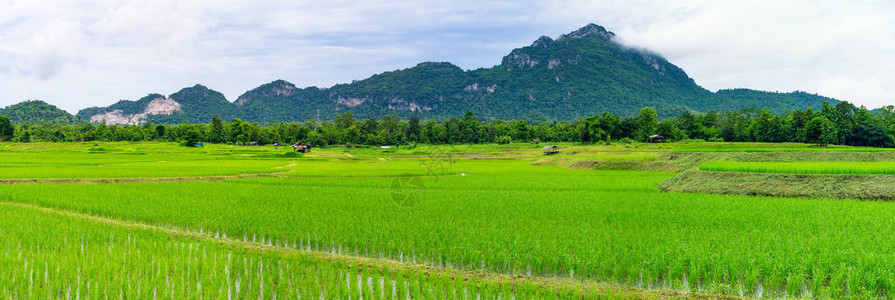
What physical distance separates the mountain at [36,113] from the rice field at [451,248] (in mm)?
200281

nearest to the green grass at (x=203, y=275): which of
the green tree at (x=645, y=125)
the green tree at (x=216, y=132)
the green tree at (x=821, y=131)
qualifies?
the green tree at (x=821, y=131)

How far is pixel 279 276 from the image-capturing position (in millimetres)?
7070

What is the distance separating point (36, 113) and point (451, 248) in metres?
222

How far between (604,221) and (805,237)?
12.7 ft

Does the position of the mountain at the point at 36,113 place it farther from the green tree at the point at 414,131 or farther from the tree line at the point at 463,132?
the green tree at the point at 414,131

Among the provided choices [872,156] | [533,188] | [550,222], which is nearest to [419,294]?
[550,222]

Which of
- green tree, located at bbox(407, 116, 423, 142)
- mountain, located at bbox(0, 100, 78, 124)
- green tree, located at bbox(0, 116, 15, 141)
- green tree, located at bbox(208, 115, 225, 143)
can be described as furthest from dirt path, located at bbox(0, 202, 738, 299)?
mountain, located at bbox(0, 100, 78, 124)

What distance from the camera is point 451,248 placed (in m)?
8.07

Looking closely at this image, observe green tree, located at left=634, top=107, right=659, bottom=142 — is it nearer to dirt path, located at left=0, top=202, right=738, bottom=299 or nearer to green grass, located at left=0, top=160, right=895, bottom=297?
green grass, located at left=0, top=160, right=895, bottom=297

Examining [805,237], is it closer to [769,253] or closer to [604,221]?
[769,253]

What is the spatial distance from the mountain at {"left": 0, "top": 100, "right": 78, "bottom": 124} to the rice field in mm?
200281

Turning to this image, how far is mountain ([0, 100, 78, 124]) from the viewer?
530 ft

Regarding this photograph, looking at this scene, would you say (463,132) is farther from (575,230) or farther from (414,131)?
(575,230)

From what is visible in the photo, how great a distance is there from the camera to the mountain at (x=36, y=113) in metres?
161
